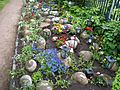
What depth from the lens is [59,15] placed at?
6.68m

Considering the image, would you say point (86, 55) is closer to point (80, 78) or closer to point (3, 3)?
point (80, 78)

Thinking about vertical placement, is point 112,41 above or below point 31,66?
above

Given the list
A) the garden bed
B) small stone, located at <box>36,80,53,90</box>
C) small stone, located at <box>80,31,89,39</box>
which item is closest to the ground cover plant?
the garden bed

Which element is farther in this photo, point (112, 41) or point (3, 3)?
point (3, 3)

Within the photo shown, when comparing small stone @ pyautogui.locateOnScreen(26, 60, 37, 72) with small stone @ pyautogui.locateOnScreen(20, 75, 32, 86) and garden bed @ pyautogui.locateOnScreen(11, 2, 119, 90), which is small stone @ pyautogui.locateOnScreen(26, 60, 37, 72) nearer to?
garden bed @ pyautogui.locateOnScreen(11, 2, 119, 90)

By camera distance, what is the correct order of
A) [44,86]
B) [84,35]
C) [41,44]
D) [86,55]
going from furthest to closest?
[84,35] → [41,44] → [86,55] → [44,86]

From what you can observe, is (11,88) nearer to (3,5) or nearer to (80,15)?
(80,15)

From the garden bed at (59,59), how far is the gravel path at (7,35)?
0.32 meters

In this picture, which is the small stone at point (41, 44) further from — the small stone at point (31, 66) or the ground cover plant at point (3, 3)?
the ground cover plant at point (3, 3)

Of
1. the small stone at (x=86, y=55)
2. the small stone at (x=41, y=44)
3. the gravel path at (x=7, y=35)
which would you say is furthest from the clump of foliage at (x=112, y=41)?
the gravel path at (x=7, y=35)

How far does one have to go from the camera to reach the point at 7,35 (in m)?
6.44

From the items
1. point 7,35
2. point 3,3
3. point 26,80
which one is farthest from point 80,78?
point 3,3

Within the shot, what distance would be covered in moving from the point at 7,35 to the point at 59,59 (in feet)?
8.97

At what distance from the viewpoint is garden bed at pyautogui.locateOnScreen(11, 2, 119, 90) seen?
3.89m
